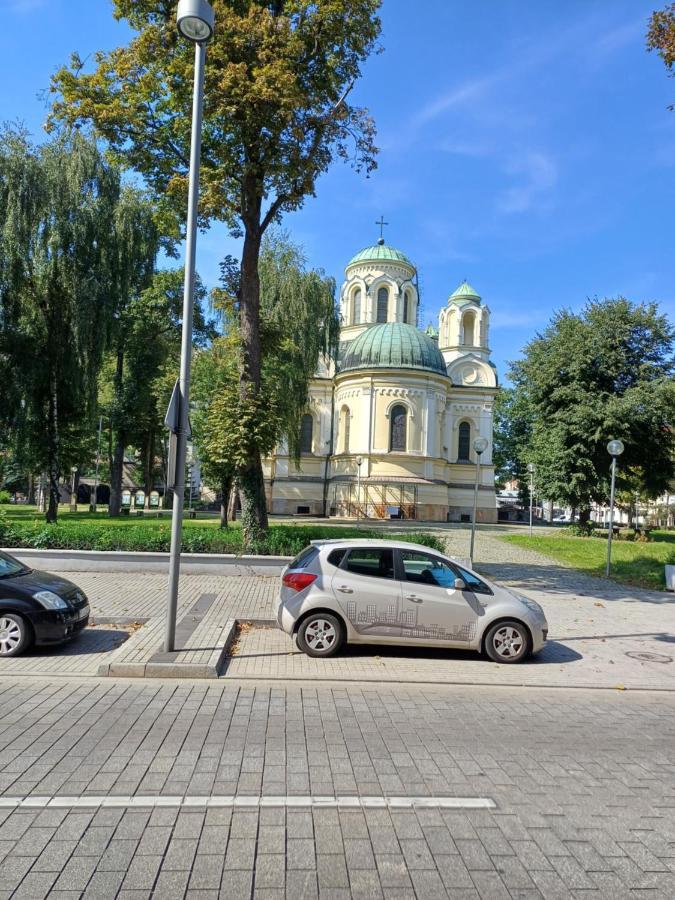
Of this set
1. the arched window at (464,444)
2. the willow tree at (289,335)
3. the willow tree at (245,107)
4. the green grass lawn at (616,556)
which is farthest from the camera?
the arched window at (464,444)

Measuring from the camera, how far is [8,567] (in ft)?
27.6

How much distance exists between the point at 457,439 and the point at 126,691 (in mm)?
43840

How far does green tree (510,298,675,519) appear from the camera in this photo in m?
29.3

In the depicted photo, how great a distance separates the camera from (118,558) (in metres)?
14.4

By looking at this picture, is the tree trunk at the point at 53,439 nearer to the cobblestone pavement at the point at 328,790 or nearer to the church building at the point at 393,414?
the cobblestone pavement at the point at 328,790

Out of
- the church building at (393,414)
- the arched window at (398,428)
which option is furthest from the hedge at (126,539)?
the arched window at (398,428)

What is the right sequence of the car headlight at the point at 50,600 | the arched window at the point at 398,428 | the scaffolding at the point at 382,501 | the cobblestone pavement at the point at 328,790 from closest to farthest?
the cobblestone pavement at the point at 328,790 < the car headlight at the point at 50,600 < the scaffolding at the point at 382,501 < the arched window at the point at 398,428

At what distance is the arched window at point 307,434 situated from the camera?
1868 inches

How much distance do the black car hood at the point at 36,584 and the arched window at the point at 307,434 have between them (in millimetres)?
38635

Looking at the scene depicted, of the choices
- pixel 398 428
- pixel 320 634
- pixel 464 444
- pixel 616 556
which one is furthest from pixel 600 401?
pixel 320 634

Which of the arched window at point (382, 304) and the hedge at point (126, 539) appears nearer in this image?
the hedge at point (126, 539)

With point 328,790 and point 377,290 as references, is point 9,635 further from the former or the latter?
point 377,290

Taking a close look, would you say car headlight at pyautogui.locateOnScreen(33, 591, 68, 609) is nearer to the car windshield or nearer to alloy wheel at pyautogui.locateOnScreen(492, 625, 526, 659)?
the car windshield

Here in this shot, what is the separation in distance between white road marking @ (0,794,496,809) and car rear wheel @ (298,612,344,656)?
13.0 feet
